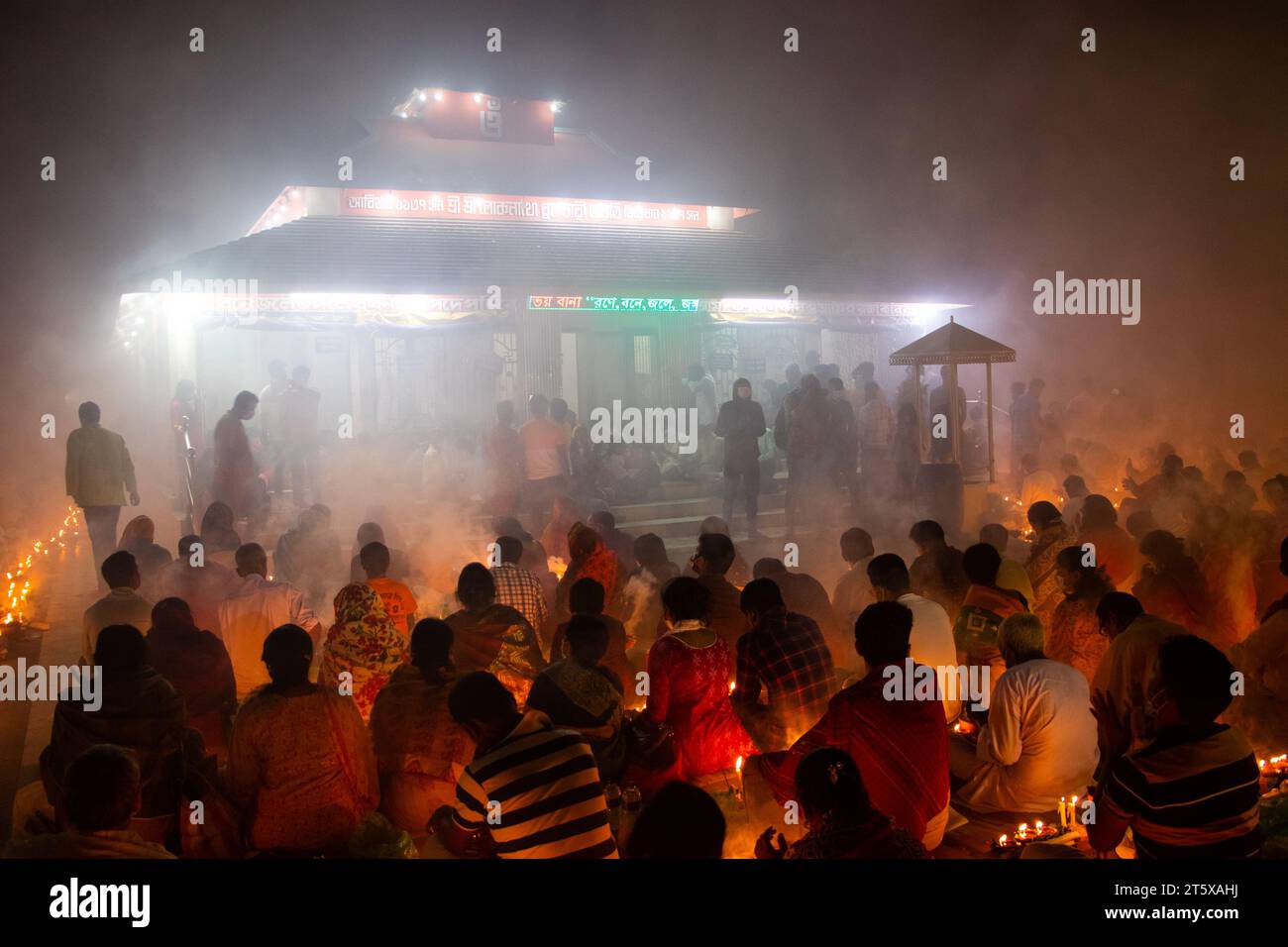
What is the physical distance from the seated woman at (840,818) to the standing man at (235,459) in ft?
28.5

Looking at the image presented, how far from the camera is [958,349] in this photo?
432 inches

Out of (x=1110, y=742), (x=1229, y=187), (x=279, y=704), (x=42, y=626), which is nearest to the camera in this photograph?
(x=279, y=704)

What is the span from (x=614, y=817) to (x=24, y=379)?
35.8m

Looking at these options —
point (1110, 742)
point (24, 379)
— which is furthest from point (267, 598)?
point (24, 379)

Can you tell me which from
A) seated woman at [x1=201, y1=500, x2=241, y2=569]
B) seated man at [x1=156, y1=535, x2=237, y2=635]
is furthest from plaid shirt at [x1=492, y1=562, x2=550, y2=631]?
seated woman at [x1=201, y1=500, x2=241, y2=569]

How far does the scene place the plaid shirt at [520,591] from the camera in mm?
Result: 5848

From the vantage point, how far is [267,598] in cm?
550

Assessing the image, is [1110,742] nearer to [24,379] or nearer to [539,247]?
[539,247]

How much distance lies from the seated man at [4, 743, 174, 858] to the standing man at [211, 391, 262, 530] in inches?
300

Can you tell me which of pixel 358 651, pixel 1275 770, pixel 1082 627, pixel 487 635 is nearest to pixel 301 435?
pixel 358 651

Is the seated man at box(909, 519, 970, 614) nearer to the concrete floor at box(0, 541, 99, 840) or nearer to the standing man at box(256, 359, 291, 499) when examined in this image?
the concrete floor at box(0, 541, 99, 840)

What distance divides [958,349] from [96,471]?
30.4 feet

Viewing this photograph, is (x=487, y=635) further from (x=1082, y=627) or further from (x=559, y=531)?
(x=559, y=531)

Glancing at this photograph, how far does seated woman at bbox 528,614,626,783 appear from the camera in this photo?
3.94m
